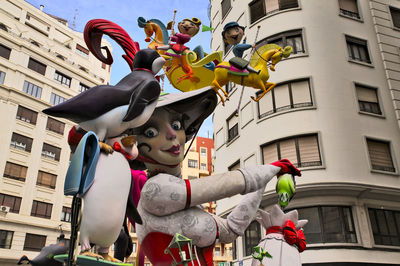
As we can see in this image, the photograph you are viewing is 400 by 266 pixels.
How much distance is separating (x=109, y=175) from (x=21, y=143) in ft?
80.1

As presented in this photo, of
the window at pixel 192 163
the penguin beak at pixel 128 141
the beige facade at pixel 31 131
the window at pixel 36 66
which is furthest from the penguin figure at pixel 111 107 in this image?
the window at pixel 192 163

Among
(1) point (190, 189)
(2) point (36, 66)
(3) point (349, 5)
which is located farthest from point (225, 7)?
(2) point (36, 66)

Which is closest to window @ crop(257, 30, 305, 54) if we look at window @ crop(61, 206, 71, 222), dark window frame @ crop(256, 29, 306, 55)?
→ dark window frame @ crop(256, 29, 306, 55)

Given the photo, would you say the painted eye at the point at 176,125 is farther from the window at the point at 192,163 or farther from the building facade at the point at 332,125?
the window at the point at 192,163

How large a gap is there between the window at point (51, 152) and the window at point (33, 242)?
5547 millimetres

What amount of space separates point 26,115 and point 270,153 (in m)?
19.4

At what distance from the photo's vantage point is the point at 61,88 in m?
27.7

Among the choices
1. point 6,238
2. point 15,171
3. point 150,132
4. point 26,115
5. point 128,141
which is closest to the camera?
point 128,141

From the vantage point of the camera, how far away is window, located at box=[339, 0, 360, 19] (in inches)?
545

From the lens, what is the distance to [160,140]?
127 inches

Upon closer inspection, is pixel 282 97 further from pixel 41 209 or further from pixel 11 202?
pixel 41 209

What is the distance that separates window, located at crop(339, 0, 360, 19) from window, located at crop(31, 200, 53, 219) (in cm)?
2126

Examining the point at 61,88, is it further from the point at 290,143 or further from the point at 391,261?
the point at 391,261

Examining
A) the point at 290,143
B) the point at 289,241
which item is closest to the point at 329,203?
the point at 290,143
